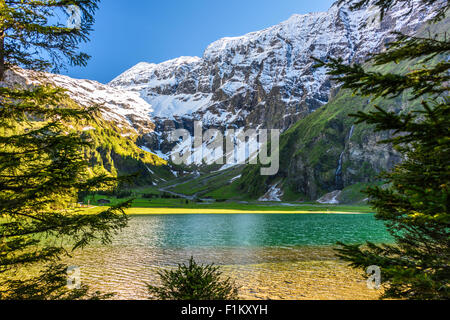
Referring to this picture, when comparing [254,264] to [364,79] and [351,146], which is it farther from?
[351,146]

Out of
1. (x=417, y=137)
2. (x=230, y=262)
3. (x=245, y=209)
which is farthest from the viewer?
(x=245, y=209)

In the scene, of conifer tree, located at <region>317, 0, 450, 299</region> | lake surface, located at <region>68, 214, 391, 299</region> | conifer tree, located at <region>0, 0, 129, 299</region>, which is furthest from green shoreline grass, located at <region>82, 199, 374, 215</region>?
conifer tree, located at <region>317, 0, 450, 299</region>

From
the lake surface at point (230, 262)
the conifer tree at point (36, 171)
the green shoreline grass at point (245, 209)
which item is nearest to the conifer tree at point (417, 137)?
the conifer tree at point (36, 171)

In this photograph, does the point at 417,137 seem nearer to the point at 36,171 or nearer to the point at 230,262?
the point at 36,171

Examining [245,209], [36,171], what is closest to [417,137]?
[36,171]

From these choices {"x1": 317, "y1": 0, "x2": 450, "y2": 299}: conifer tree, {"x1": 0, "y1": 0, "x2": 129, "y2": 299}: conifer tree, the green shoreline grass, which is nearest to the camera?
{"x1": 317, "y1": 0, "x2": 450, "y2": 299}: conifer tree

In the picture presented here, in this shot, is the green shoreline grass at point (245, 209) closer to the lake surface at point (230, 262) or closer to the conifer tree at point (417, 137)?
the lake surface at point (230, 262)

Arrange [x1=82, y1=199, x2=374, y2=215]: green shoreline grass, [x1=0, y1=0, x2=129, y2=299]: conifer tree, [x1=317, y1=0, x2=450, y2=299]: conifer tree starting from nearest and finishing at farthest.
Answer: [x1=317, y1=0, x2=450, y2=299]: conifer tree < [x1=0, y1=0, x2=129, y2=299]: conifer tree < [x1=82, y1=199, x2=374, y2=215]: green shoreline grass

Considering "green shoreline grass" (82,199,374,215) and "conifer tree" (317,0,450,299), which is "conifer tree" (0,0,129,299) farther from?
"green shoreline grass" (82,199,374,215)

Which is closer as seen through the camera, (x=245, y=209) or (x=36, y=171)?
(x=36, y=171)

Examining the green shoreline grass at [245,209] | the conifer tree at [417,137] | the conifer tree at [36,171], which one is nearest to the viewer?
the conifer tree at [417,137]

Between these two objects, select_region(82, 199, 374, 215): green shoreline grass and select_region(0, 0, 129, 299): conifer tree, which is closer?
select_region(0, 0, 129, 299): conifer tree

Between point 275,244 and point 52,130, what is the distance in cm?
3427
